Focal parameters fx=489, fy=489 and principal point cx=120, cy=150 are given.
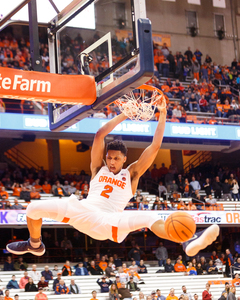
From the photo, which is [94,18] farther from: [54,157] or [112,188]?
[54,157]

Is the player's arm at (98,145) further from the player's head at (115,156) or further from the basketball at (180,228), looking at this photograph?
the basketball at (180,228)

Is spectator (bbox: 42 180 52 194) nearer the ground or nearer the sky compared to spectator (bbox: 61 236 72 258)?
nearer the sky

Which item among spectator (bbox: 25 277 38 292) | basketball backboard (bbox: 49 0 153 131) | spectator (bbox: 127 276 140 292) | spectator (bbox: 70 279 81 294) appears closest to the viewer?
basketball backboard (bbox: 49 0 153 131)

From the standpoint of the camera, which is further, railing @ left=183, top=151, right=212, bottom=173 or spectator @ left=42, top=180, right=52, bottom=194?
railing @ left=183, top=151, right=212, bottom=173

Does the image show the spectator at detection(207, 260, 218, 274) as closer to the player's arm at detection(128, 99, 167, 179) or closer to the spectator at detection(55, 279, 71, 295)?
the spectator at detection(55, 279, 71, 295)

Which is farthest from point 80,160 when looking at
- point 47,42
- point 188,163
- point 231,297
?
point 47,42

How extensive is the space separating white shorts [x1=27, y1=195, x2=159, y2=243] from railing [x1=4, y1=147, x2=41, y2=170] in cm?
2029

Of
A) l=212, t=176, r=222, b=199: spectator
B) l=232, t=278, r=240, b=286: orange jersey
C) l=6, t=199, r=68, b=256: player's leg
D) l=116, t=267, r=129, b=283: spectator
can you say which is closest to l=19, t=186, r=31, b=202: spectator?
l=116, t=267, r=129, b=283: spectator

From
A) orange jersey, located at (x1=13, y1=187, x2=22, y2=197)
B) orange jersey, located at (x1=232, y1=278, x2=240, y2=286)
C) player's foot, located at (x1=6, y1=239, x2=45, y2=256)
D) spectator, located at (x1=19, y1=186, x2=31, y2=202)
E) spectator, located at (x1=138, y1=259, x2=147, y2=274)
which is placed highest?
orange jersey, located at (x1=13, y1=187, x2=22, y2=197)

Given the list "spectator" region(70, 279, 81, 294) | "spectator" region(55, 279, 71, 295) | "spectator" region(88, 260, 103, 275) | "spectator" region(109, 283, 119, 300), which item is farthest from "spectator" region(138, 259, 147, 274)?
"spectator" region(55, 279, 71, 295)

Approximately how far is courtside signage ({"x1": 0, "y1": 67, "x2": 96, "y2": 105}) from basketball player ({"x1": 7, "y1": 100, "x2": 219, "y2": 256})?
0.53 metres

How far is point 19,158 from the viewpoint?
26.2 metres

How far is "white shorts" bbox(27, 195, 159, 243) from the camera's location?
539 cm

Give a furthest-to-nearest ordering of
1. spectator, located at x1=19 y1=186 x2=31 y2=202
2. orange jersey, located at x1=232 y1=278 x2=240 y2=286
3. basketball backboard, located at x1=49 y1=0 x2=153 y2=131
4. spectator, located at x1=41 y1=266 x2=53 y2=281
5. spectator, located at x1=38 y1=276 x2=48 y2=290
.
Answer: spectator, located at x1=19 y1=186 x2=31 y2=202
orange jersey, located at x1=232 y1=278 x2=240 y2=286
spectator, located at x1=41 y1=266 x2=53 y2=281
spectator, located at x1=38 y1=276 x2=48 y2=290
basketball backboard, located at x1=49 y1=0 x2=153 y2=131
